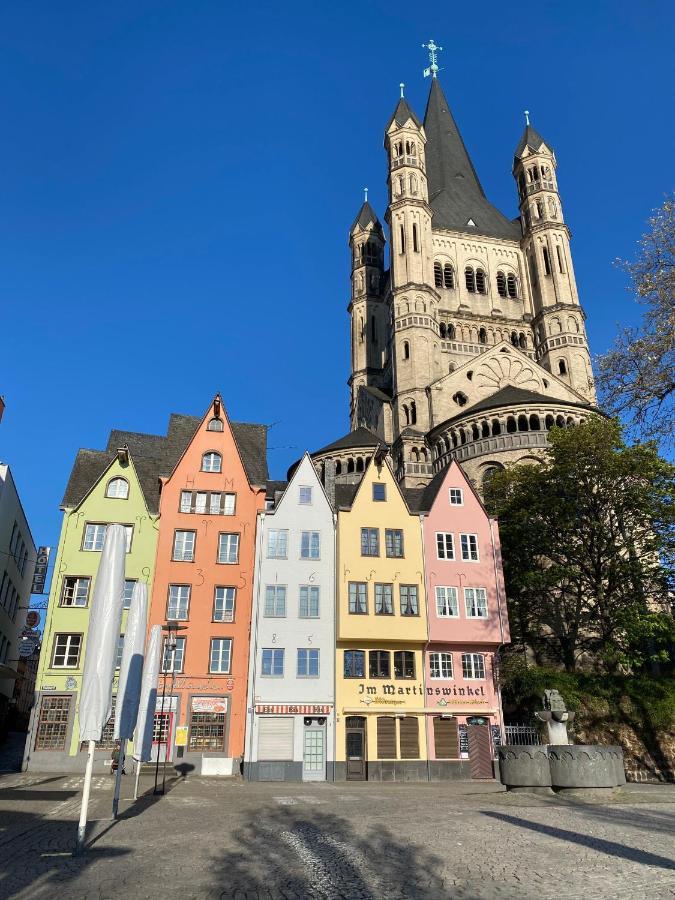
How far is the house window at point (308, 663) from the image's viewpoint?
29.0 m

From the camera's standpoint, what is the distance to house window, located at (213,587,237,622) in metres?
30.1

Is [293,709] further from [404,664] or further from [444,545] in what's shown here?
[444,545]

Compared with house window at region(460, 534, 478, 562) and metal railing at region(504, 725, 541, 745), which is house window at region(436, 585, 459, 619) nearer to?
house window at region(460, 534, 478, 562)

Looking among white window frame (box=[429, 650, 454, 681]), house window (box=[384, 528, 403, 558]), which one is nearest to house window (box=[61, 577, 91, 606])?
house window (box=[384, 528, 403, 558])

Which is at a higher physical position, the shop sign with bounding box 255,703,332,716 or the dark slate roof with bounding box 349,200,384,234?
the dark slate roof with bounding box 349,200,384,234

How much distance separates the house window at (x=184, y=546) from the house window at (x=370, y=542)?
809 cm

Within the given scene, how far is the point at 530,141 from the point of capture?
263ft

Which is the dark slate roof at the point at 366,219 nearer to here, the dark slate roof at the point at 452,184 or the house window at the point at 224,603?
the dark slate roof at the point at 452,184

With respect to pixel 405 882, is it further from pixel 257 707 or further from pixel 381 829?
pixel 257 707

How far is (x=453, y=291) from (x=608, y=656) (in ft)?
165

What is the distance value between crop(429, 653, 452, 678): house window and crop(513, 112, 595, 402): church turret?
125 ft

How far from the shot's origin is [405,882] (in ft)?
27.2

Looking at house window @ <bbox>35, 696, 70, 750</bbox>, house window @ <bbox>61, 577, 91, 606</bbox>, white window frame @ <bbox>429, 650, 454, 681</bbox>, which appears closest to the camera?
house window @ <bbox>35, 696, 70, 750</bbox>

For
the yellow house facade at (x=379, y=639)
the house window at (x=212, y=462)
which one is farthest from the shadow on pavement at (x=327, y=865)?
the house window at (x=212, y=462)
